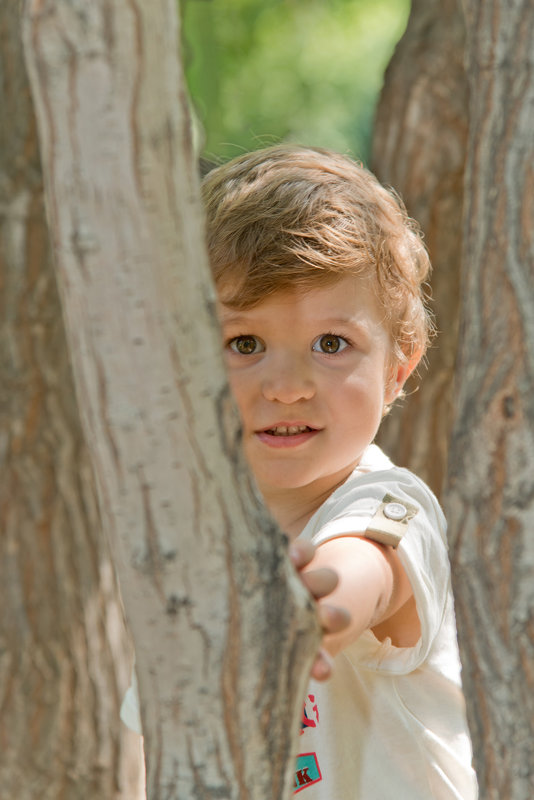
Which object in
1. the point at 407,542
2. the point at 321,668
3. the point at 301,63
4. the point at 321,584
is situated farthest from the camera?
the point at 301,63

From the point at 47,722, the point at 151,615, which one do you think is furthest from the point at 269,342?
the point at 47,722

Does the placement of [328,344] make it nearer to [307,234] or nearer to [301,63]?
[307,234]

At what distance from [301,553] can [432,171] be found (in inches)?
114

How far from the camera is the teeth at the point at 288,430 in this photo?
187 centimetres

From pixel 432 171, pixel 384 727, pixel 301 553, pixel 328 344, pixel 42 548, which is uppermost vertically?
pixel 432 171

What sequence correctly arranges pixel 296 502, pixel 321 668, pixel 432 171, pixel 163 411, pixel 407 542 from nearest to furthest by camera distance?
pixel 163 411 → pixel 321 668 → pixel 407 542 → pixel 296 502 → pixel 432 171

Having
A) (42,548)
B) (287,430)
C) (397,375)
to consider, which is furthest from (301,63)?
(287,430)

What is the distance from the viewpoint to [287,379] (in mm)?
1817

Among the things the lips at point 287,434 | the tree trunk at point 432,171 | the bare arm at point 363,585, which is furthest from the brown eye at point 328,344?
the tree trunk at point 432,171

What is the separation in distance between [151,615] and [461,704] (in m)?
0.87

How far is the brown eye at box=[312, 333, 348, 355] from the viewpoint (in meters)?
1.86

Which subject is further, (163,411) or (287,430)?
(287,430)

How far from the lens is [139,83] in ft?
3.55

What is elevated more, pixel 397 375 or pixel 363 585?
pixel 397 375
